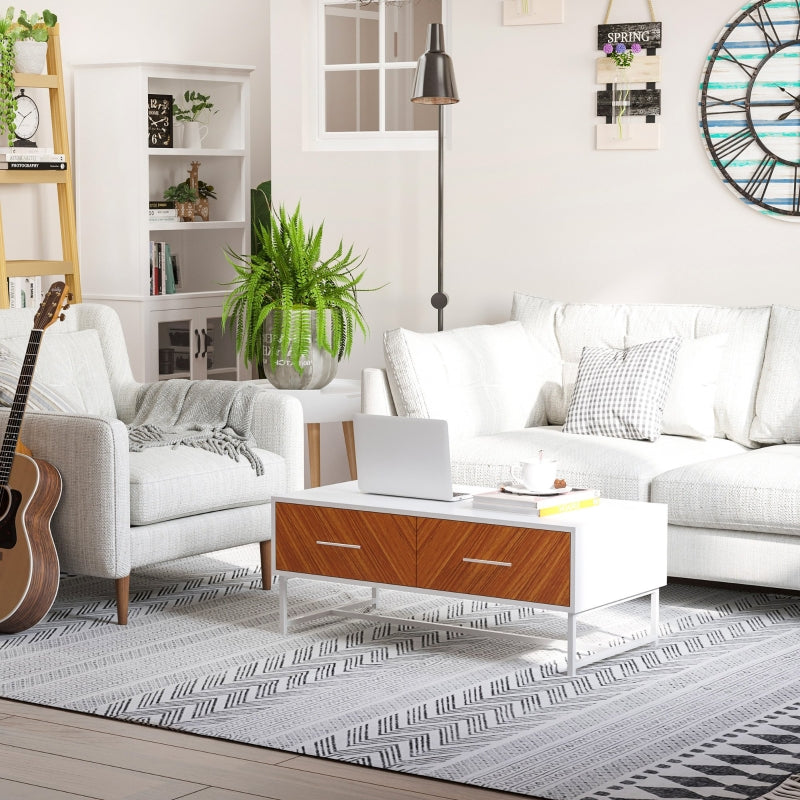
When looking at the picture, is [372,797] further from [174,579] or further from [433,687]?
[174,579]

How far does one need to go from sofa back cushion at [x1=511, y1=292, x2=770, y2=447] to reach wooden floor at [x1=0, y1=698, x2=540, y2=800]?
2352 mm

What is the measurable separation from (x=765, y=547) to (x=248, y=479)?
1509mm

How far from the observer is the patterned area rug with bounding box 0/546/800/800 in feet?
9.01

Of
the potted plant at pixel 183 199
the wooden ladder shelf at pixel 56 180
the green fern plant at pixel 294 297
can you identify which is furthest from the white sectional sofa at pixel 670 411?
the potted plant at pixel 183 199

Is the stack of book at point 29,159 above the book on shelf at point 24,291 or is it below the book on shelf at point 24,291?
above

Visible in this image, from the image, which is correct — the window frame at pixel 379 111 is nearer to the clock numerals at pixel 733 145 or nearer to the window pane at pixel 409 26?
the window pane at pixel 409 26

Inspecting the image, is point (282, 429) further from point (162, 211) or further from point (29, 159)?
point (162, 211)

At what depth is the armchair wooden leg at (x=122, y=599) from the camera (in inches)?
150

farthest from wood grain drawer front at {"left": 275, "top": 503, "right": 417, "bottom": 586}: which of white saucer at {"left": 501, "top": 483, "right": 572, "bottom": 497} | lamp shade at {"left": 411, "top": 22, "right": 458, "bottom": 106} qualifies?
lamp shade at {"left": 411, "top": 22, "right": 458, "bottom": 106}

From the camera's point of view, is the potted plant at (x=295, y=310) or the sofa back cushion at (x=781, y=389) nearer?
the sofa back cushion at (x=781, y=389)

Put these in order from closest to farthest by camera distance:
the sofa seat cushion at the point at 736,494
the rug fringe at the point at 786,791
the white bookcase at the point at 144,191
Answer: the rug fringe at the point at 786,791
the sofa seat cushion at the point at 736,494
the white bookcase at the point at 144,191

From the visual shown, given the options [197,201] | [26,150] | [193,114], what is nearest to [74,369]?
[26,150]

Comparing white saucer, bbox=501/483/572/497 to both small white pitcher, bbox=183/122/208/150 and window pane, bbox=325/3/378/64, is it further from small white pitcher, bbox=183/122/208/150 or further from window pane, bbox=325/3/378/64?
small white pitcher, bbox=183/122/208/150

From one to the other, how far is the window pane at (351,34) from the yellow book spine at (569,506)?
9.10 feet
